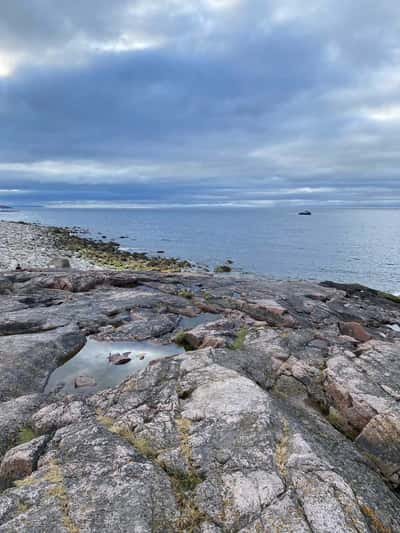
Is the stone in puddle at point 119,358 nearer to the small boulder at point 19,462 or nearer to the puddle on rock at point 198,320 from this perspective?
the puddle on rock at point 198,320

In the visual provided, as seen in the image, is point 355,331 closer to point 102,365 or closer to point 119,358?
point 119,358

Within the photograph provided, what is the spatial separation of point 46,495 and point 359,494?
25.0 ft

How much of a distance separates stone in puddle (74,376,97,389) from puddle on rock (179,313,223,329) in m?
8.71

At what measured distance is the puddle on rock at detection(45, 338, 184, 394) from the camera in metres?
15.7

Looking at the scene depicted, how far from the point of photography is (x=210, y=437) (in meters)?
9.73

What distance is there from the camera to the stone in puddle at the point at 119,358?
703 inches

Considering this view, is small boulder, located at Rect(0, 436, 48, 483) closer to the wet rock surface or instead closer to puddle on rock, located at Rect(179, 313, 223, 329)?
the wet rock surface

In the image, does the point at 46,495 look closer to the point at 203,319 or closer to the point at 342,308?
the point at 203,319

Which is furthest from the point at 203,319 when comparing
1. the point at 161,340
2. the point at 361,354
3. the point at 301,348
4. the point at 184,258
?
the point at 184,258

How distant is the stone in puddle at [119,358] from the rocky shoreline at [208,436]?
2275mm

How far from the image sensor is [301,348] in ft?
57.8

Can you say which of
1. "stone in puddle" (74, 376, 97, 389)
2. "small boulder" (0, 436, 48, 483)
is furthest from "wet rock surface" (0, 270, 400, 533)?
"stone in puddle" (74, 376, 97, 389)

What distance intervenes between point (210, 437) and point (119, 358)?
9.54 m

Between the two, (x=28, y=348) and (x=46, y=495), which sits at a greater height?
(x=46, y=495)
